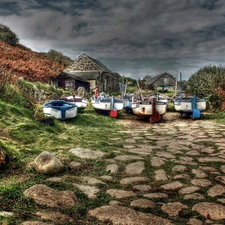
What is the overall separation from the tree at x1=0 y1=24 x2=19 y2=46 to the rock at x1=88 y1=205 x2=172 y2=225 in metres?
39.3

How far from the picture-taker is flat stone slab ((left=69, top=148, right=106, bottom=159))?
206 inches

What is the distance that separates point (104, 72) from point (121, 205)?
37562 mm

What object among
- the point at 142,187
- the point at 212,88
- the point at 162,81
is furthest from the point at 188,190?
the point at 162,81

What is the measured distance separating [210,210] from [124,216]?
3.27ft

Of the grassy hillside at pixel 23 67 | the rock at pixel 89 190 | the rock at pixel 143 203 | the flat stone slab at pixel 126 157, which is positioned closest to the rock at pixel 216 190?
the rock at pixel 143 203

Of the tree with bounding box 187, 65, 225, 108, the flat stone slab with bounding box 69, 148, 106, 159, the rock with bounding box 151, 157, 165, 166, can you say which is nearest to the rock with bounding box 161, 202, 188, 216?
the rock with bounding box 151, 157, 165, 166

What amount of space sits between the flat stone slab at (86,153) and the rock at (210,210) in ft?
8.43

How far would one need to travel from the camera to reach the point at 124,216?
2.74 m

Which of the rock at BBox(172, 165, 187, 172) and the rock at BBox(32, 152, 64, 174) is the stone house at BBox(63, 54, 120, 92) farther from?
the rock at BBox(32, 152, 64, 174)

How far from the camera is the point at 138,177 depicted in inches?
163

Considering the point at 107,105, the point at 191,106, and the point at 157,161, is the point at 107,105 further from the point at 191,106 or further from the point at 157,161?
the point at 157,161

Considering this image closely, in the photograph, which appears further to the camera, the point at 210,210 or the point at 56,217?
the point at 210,210

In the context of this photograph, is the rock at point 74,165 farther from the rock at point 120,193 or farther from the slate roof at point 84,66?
the slate roof at point 84,66

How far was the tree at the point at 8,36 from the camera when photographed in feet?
124
